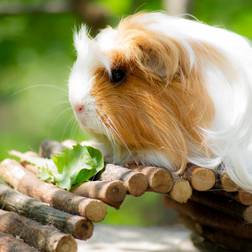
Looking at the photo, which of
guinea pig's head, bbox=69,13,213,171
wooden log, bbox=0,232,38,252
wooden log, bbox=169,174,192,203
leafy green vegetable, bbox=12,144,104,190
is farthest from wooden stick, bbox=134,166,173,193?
wooden log, bbox=0,232,38,252

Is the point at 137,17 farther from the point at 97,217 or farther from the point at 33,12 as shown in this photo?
the point at 33,12

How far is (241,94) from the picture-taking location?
266 cm

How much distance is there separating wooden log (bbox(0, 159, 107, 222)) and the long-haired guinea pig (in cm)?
32

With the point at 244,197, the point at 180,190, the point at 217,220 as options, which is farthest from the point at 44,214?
the point at 217,220

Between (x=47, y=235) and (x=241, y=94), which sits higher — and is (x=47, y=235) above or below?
below

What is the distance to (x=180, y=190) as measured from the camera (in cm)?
252

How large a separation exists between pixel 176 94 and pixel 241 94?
253mm

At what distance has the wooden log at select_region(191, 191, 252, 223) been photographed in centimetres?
276

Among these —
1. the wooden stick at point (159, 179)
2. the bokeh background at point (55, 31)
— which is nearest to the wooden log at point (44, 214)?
the wooden stick at point (159, 179)

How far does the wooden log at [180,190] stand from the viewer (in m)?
2.52

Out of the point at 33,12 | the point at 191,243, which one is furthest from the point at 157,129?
the point at 33,12

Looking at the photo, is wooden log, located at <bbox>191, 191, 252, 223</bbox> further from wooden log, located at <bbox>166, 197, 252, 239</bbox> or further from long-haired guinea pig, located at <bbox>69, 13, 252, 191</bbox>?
long-haired guinea pig, located at <bbox>69, 13, 252, 191</bbox>

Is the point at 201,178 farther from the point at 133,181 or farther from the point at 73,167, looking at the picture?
the point at 73,167

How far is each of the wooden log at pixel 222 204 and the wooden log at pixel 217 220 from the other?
4cm
